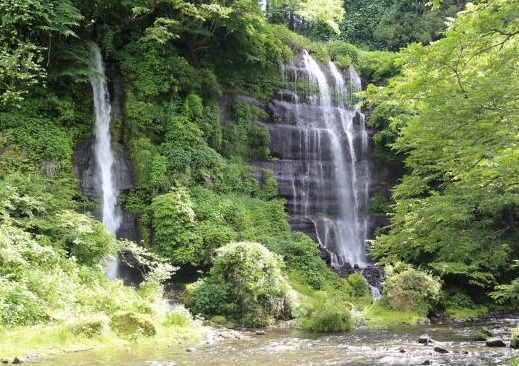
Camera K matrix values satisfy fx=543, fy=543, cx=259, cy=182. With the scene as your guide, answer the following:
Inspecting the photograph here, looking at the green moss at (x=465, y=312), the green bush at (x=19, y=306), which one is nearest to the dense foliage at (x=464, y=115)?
the green moss at (x=465, y=312)

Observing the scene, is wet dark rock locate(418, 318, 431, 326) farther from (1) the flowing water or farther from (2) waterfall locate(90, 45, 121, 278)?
(2) waterfall locate(90, 45, 121, 278)

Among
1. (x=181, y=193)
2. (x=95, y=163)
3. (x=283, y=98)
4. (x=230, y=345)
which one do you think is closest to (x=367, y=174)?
(x=283, y=98)

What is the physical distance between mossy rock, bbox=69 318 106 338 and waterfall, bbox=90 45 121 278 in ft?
24.6

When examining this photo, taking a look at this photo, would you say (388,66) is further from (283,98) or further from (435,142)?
(435,142)

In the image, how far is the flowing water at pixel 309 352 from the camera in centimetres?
840

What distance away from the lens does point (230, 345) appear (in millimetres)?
10406

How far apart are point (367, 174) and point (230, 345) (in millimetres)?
17679

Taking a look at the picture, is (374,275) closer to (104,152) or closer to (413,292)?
(413,292)

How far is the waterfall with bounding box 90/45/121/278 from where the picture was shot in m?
18.4

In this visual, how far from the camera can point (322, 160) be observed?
2539 centimetres

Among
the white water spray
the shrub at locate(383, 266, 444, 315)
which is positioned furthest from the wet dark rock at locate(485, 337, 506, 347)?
the white water spray

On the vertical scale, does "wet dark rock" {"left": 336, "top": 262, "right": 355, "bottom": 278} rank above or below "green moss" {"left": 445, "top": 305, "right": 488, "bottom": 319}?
above

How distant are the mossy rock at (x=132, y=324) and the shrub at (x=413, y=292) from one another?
7614 mm

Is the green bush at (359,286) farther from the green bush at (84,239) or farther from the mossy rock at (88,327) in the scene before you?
the mossy rock at (88,327)
